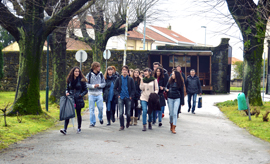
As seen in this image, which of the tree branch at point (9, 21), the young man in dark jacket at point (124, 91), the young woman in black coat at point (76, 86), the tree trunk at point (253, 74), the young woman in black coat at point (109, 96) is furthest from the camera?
the tree trunk at point (253, 74)

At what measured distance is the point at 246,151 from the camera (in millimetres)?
6895

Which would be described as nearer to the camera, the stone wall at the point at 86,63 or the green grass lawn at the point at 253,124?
the green grass lawn at the point at 253,124

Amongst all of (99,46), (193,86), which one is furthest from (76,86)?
(99,46)

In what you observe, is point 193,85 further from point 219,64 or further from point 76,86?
point 219,64

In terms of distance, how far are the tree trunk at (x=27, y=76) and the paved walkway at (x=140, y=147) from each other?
89.4 inches

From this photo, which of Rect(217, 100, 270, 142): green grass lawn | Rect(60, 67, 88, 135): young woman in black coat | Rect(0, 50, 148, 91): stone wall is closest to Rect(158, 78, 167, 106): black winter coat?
Rect(60, 67, 88, 135): young woman in black coat

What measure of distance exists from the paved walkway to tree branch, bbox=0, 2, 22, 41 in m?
3.71

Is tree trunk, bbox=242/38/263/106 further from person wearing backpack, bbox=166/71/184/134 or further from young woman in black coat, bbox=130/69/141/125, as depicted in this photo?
person wearing backpack, bbox=166/71/184/134

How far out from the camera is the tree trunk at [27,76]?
35.5ft

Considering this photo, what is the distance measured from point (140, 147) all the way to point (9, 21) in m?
6.27

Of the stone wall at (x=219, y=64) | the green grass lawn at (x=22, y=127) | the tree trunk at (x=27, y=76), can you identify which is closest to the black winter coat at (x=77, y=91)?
the green grass lawn at (x=22, y=127)

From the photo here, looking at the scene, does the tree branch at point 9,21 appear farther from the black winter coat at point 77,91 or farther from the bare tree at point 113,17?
the bare tree at point 113,17

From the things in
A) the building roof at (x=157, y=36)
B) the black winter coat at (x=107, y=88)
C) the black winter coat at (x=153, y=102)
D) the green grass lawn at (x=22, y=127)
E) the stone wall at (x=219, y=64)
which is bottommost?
the green grass lawn at (x=22, y=127)

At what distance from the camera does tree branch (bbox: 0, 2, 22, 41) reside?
10.2 m
